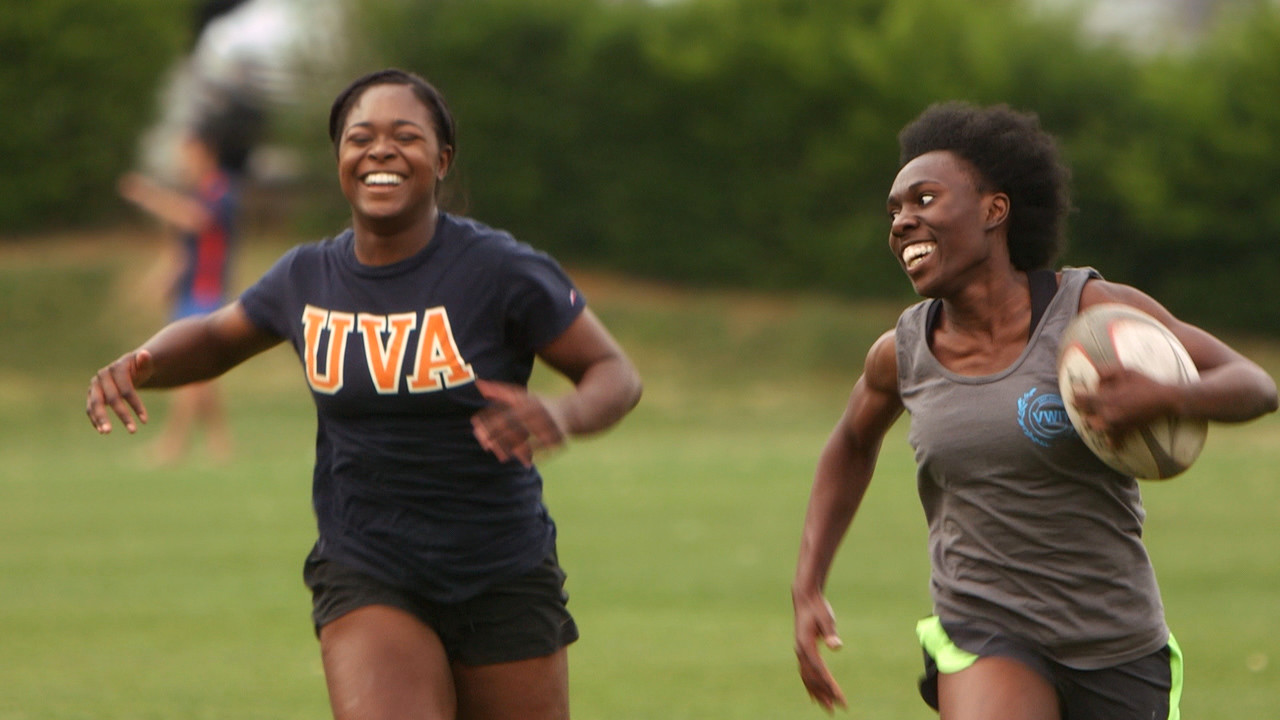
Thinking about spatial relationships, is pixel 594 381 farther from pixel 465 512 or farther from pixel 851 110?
pixel 851 110

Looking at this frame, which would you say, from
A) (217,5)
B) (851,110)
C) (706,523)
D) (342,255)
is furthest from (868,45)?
(342,255)

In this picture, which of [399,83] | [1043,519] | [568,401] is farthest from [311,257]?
[1043,519]

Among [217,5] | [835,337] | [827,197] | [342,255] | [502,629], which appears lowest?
[502,629]

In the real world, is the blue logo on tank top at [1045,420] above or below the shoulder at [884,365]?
below

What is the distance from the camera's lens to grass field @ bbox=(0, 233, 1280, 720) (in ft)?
26.3

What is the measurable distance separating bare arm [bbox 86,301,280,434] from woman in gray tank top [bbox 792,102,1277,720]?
5.72 feet

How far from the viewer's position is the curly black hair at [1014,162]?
500 cm

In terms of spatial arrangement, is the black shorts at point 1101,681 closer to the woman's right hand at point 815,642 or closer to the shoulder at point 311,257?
the woman's right hand at point 815,642

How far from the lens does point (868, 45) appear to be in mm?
26828

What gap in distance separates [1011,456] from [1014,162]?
2.74ft

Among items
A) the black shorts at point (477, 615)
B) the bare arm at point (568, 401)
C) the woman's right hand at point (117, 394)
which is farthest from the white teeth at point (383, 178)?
the black shorts at point (477, 615)

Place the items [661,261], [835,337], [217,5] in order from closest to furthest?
1. [835,337]
2. [661,261]
3. [217,5]

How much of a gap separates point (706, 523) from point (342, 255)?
802 centimetres

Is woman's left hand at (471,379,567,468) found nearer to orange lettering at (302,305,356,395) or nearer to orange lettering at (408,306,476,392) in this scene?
orange lettering at (408,306,476,392)
